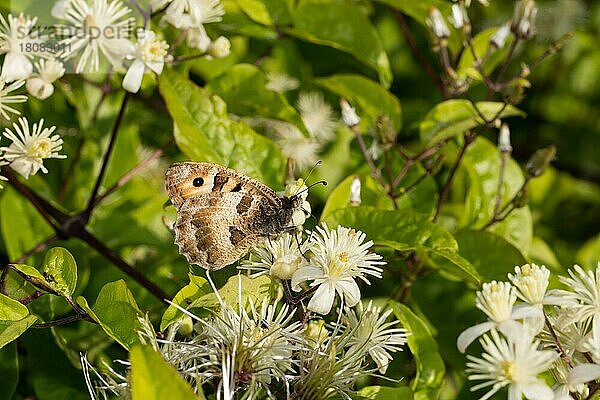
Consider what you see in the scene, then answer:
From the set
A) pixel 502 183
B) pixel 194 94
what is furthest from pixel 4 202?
pixel 502 183

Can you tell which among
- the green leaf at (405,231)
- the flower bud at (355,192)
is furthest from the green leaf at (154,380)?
the flower bud at (355,192)

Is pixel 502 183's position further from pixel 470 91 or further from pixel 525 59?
pixel 525 59

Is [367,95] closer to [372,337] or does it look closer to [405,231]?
[405,231]

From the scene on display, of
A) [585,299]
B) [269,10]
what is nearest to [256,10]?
[269,10]

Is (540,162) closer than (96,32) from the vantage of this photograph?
No

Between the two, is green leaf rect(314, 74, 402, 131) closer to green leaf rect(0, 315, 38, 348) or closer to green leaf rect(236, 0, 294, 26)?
green leaf rect(236, 0, 294, 26)

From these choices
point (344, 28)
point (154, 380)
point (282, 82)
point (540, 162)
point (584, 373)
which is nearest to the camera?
point (154, 380)
